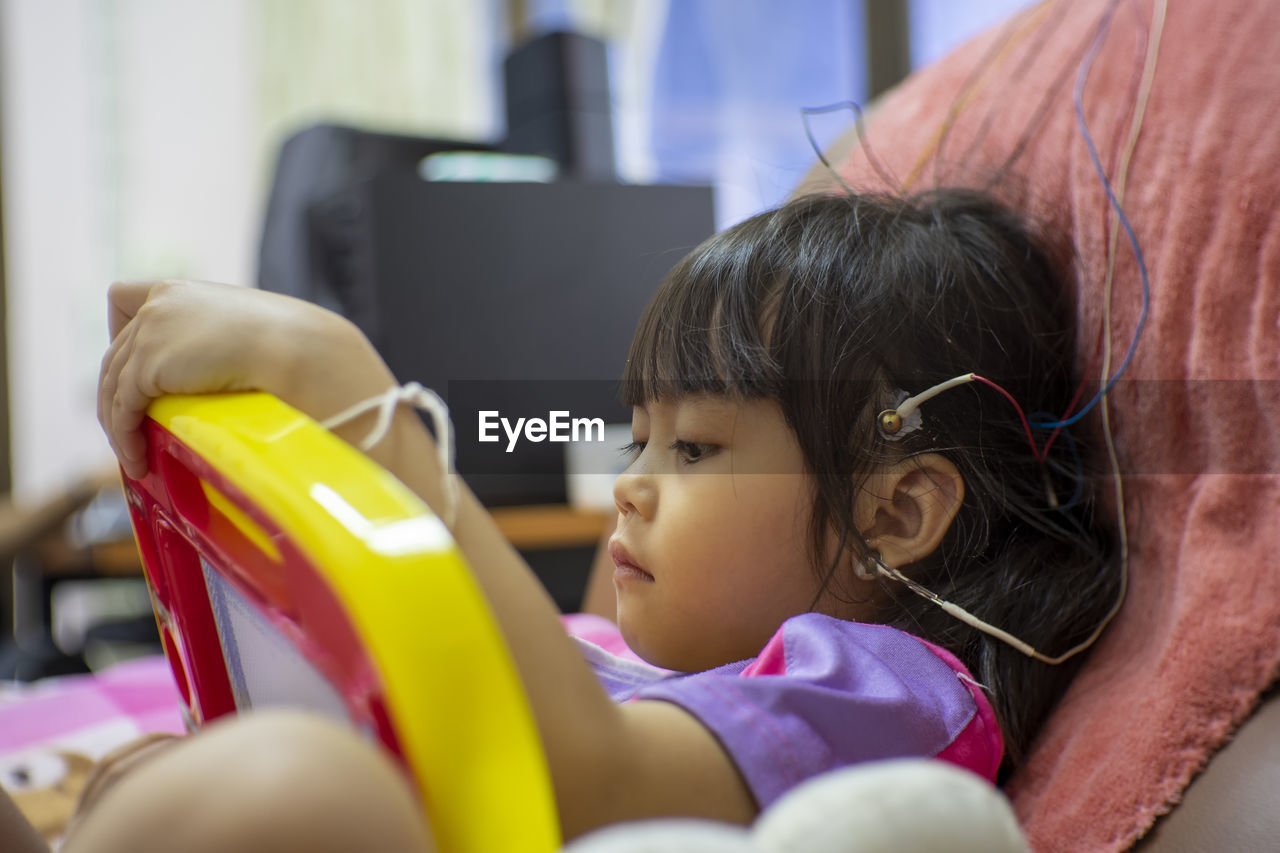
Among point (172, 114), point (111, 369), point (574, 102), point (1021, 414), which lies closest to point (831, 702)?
point (1021, 414)

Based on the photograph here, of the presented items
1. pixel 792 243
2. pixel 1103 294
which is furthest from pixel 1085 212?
pixel 792 243

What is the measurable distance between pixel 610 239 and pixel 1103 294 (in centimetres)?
31

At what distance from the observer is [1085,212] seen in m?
0.68

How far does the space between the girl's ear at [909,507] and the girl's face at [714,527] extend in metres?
0.04

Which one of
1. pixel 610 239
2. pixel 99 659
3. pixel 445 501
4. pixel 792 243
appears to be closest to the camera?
pixel 445 501

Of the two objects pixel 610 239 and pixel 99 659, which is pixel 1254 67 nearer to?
pixel 610 239

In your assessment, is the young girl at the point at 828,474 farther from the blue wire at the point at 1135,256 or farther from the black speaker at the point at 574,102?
the black speaker at the point at 574,102

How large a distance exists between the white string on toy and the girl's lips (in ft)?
0.67

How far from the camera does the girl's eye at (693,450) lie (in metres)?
0.57

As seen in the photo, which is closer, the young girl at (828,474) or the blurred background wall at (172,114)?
the young girl at (828,474)

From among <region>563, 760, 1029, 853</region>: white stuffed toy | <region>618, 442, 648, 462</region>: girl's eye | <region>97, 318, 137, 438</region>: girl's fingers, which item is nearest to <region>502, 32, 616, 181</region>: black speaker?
<region>618, 442, 648, 462</region>: girl's eye

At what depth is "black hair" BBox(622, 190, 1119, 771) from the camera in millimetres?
581

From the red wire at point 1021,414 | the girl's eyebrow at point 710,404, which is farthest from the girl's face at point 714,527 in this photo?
the red wire at point 1021,414

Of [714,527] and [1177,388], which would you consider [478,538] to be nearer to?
[714,527]
